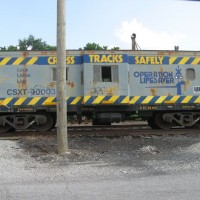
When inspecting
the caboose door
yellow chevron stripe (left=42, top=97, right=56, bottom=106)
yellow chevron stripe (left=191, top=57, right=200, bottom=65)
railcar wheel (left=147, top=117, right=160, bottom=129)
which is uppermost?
yellow chevron stripe (left=191, top=57, right=200, bottom=65)

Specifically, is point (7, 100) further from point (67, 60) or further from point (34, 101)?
point (67, 60)

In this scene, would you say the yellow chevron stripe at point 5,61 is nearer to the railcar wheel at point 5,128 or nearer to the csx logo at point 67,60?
the csx logo at point 67,60

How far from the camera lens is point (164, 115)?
50.0 ft

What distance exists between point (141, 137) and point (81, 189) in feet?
22.5

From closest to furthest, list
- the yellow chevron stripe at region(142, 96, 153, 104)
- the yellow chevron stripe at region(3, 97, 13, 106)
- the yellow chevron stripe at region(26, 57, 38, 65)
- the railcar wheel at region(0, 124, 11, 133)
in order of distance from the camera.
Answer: the yellow chevron stripe at region(3, 97, 13, 106), the yellow chevron stripe at region(26, 57, 38, 65), the railcar wheel at region(0, 124, 11, 133), the yellow chevron stripe at region(142, 96, 153, 104)

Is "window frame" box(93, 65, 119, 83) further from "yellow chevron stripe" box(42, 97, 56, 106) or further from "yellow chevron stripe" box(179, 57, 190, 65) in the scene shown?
"yellow chevron stripe" box(179, 57, 190, 65)

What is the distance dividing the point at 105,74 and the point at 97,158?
552 centimetres

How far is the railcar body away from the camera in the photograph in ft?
46.9

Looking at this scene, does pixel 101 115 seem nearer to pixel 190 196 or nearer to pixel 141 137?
pixel 141 137

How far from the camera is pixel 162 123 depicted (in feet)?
51.4

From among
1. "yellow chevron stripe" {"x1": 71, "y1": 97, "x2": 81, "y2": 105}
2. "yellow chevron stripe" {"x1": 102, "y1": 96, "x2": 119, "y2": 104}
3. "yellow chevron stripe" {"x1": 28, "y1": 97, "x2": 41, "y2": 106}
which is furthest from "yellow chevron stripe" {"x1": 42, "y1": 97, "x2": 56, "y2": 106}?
"yellow chevron stripe" {"x1": 102, "y1": 96, "x2": 119, "y2": 104}

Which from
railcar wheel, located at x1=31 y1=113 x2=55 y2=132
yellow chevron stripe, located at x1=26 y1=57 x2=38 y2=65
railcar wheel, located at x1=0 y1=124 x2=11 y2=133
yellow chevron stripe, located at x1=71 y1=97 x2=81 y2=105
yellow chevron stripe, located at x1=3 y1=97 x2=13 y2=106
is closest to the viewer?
yellow chevron stripe, located at x1=3 y1=97 x2=13 y2=106

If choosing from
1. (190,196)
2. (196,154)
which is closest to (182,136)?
(196,154)

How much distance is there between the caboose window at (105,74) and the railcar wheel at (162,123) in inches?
98.1
